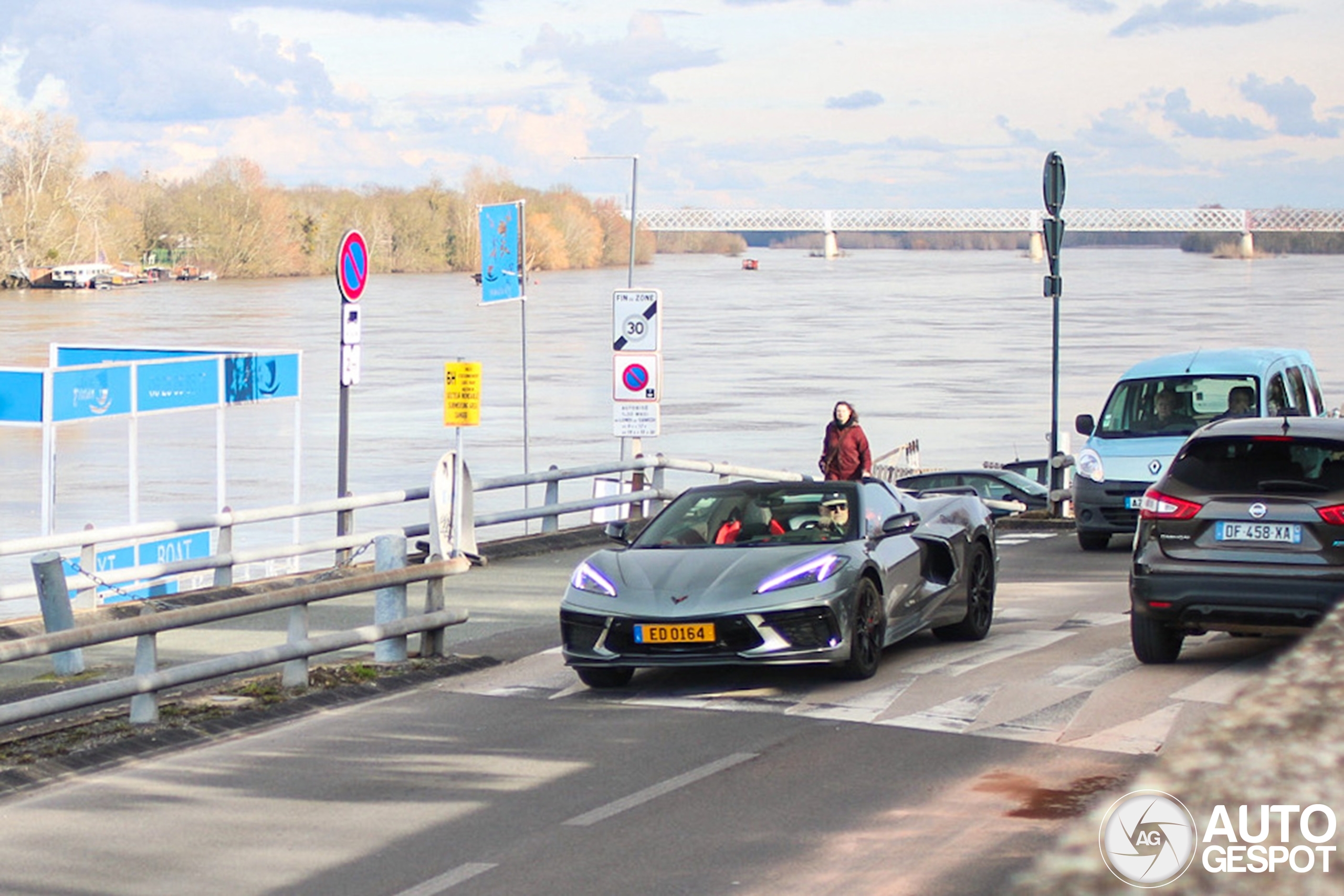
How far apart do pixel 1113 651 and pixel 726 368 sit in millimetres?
60134

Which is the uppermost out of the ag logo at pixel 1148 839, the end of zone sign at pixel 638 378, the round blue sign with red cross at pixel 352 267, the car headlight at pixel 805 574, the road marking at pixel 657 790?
the round blue sign with red cross at pixel 352 267

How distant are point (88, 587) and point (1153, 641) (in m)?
9.23

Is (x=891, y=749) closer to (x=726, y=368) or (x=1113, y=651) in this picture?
(x=1113, y=651)

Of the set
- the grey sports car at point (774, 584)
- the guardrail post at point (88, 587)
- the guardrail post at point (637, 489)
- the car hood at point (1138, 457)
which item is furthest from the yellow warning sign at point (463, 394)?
the grey sports car at point (774, 584)

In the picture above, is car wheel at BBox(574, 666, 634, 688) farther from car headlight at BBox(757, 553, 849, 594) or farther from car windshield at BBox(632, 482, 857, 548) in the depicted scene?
car headlight at BBox(757, 553, 849, 594)

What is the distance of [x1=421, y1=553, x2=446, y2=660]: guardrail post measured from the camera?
38.4 ft

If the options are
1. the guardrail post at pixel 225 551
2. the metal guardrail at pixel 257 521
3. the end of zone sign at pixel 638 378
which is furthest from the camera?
the end of zone sign at pixel 638 378

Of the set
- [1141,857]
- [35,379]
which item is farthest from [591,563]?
[35,379]

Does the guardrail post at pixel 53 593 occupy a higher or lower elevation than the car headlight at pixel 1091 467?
lower

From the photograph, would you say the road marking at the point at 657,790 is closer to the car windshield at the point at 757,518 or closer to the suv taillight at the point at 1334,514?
the car windshield at the point at 757,518

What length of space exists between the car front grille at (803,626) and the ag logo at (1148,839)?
295 inches

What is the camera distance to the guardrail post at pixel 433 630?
1170 centimetres

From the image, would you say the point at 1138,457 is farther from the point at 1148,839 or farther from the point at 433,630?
the point at 1148,839

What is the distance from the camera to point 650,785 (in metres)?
7.84
